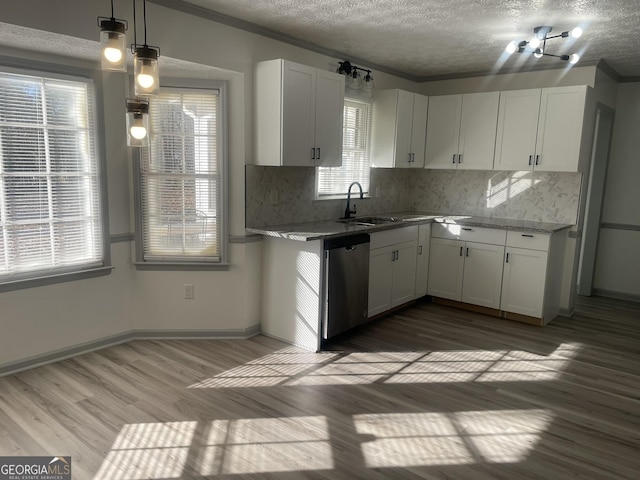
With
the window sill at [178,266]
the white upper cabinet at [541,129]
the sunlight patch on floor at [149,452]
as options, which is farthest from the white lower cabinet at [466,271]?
the sunlight patch on floor at [149,452]

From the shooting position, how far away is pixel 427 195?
5887 mm

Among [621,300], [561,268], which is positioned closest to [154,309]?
[561,268]

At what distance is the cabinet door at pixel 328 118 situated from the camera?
13.2 ft

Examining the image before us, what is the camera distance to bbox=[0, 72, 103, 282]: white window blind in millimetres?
3174

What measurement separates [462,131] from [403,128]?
0.66m

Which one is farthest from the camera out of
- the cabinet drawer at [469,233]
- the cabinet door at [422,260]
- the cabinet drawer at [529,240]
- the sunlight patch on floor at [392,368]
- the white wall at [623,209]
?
the white wall at [623,209]

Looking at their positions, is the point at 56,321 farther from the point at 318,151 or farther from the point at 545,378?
the point at 545,378

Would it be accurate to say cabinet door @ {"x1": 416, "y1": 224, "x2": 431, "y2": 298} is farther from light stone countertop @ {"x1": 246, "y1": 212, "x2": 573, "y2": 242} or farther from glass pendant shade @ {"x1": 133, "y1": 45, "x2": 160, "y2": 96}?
glass pendant shade @ {"x1": 133, "y1": 45, "x2": 160, "y2": 96}

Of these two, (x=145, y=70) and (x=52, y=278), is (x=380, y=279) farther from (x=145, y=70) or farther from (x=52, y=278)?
(x=145, y=70)

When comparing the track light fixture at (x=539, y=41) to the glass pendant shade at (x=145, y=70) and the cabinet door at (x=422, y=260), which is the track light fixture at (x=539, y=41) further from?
the glass pendant shade at (x=145, y=70)

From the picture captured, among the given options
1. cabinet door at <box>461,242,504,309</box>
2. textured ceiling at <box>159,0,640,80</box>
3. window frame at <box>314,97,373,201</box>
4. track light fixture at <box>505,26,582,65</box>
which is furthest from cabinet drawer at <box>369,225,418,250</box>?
track light fixture at <box>505,26,582,65</box>

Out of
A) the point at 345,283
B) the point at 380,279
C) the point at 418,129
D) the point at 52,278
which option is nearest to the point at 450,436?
the point at 345,283

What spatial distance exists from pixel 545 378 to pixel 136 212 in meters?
3.36
